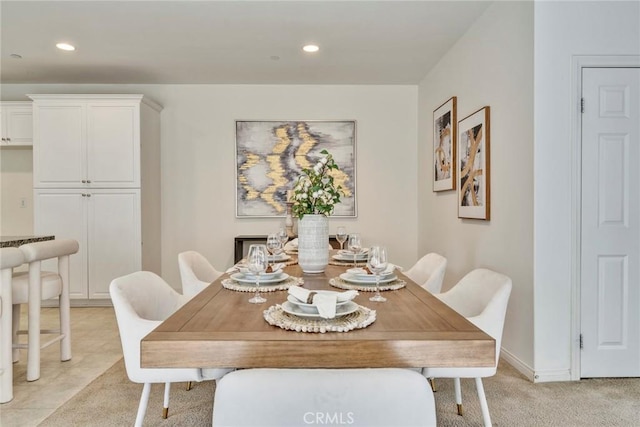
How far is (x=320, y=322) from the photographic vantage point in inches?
46.2

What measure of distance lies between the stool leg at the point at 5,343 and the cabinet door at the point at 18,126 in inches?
116

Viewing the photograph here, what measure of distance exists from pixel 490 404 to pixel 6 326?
265 cm

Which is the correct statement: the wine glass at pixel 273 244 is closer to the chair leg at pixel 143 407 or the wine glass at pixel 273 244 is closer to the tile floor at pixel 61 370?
the chair leg at pixel 143 407

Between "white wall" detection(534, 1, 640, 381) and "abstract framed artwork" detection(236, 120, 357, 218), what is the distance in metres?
2.73

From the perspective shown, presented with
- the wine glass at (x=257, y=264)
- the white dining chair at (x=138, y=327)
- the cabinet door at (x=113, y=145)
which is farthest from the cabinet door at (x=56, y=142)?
the wine glass at (x=257, y=264)

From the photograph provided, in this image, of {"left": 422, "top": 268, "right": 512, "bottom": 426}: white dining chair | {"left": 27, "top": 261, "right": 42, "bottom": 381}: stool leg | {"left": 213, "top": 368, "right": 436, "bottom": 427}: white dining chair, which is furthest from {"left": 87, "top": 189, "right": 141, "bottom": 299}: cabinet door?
{"left": 213, "top": 368, "right": 436, "bottom": 427}: white dining chair

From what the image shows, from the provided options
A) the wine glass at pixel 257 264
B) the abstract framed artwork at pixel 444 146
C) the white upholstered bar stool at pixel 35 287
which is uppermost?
the abstract framed artwork at pixel 444 146

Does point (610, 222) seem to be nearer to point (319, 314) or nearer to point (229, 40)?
point (319, 314)

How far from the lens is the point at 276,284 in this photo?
1.77 meters

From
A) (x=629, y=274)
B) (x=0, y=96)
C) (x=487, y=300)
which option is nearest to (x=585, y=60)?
(x=629, y=274)

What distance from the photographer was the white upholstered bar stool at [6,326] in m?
2.20

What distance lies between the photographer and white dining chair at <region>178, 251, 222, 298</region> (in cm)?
229

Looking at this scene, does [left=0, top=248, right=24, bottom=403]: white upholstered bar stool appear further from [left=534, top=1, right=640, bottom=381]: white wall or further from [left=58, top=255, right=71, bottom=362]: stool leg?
[left=534, top=1, right=640, bottom=381]: white wall

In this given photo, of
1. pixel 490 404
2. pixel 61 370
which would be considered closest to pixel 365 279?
pixel 490 404
